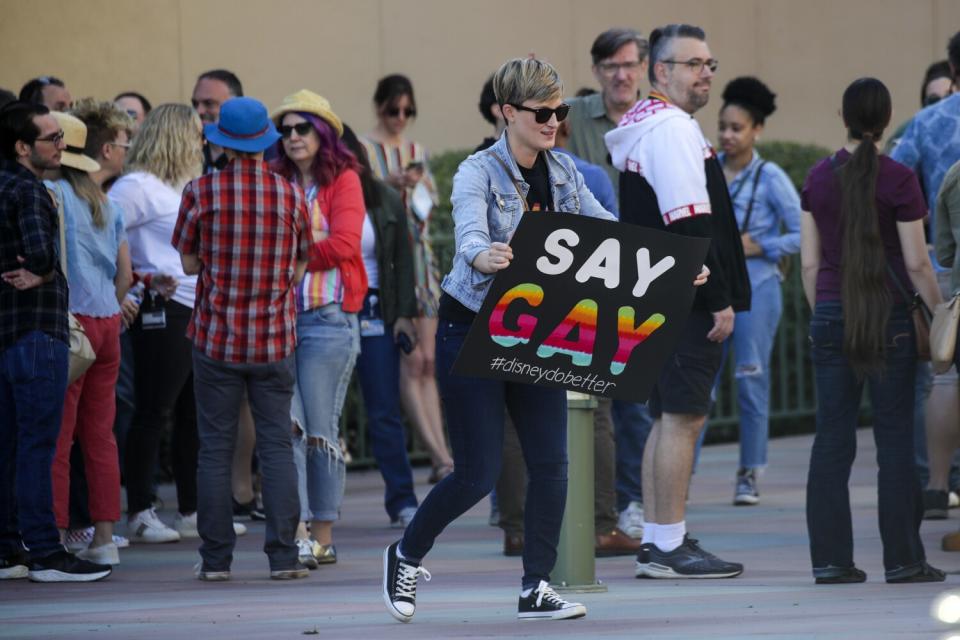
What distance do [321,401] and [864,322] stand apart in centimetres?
250

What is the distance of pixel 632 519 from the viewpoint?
928 cm

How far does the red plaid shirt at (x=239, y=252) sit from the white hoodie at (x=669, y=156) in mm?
1492

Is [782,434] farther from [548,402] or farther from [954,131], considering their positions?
[548,402]

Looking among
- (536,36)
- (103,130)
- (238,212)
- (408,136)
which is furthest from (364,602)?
(536,36)

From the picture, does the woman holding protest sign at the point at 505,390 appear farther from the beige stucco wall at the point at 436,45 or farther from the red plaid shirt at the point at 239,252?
the beige stucco wall at the point at 436,45

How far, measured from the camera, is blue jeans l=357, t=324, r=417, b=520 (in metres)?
9.62

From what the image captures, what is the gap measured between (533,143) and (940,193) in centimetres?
226

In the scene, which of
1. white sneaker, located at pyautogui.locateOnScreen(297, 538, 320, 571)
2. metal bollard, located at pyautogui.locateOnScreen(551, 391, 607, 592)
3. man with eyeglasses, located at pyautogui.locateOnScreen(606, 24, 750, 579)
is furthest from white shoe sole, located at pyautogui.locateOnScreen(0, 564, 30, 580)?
man with eyeglasses, located at pyautogui.locateOnScreen(606, 24, 750, 579)

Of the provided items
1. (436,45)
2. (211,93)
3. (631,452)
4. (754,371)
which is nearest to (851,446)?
(631,452)

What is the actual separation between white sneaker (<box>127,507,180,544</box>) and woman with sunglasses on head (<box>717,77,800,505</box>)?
10.7 feet

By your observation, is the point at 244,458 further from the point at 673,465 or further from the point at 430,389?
the point at 673,465

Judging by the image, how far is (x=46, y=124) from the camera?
8.02 m

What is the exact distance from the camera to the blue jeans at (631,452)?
935cm

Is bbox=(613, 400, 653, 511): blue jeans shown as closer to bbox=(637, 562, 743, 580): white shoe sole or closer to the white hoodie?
bbox=(637, 562, 743, 580): white shoe sole
